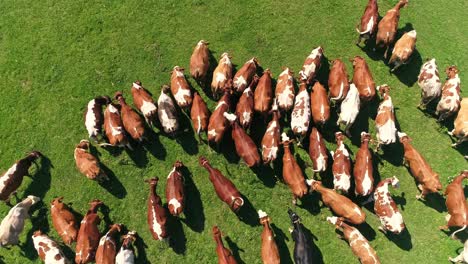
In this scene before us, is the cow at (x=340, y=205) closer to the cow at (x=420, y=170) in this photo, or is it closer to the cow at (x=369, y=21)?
the cow at (x=420, y=170)

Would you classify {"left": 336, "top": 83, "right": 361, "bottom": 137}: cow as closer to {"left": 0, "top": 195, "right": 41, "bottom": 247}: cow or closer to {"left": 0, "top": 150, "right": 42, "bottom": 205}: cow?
{"left": 0, "top": 150, "right": 42, "bottom": 205}: cow

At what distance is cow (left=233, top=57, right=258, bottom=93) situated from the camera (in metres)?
12.0

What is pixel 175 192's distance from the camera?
11.3m

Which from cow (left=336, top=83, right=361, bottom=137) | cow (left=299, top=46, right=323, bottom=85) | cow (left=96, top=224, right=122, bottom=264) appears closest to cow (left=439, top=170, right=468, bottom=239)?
cow (left=336, top=83, right=361, bottom=137)

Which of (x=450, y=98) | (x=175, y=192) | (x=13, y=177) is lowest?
(x=175, y=192)

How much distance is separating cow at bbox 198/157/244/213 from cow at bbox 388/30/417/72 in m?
6.77

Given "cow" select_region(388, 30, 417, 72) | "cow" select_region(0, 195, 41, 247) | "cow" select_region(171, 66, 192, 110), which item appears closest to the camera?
"cow" select_region(0, 195, 41, 247)

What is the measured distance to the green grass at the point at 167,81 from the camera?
11.7 m

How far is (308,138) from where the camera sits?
12.3 meters

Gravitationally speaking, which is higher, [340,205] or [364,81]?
[364,81]

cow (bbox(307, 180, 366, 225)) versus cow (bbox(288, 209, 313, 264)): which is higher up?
cow (bbox(307, 180, 366, 225))

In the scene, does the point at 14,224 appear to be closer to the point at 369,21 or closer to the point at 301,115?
the point at 301,115

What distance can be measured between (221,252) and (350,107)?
5810 millimetres

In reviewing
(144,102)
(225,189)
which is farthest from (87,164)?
(225,189)
